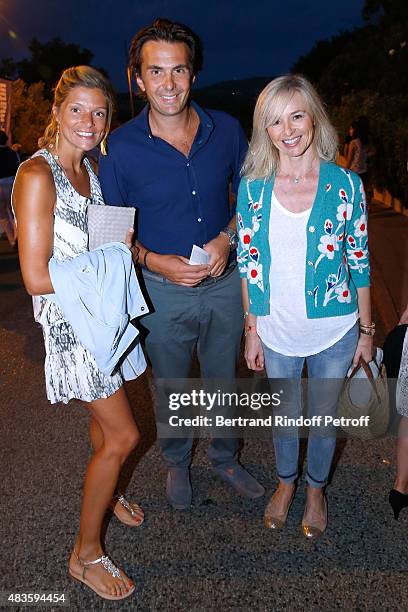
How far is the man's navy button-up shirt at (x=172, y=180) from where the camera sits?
2750 millimetres

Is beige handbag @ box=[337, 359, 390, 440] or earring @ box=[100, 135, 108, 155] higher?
earring @ box=[100, 135, 108, 155]

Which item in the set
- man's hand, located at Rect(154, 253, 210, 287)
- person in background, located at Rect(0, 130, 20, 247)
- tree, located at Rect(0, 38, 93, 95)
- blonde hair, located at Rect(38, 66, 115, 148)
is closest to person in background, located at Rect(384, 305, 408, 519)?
man's hand, located at Rect(154, 253, 210, 287)

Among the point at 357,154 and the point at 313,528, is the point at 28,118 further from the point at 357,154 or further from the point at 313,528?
the point at 313,528

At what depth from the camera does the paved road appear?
2555 mm

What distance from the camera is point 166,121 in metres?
2.79

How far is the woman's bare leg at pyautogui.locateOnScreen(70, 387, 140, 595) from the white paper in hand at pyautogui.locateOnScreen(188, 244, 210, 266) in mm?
661

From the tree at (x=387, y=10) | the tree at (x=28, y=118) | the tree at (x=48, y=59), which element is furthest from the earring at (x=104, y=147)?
the tree at (x=48, y=59)

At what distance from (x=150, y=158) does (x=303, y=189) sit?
0.73m

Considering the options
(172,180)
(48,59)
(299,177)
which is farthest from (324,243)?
(48,59)

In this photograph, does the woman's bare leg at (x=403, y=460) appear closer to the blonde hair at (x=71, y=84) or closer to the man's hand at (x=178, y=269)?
the man's hand at (x=178, y=269)

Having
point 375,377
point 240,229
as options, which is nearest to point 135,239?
point 240,229

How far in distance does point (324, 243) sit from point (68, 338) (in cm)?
112

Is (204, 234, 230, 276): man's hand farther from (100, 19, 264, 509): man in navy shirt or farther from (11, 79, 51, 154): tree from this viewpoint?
(11, 79, 51, 154): tree

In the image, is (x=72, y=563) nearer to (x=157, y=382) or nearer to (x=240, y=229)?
(x=157, y=382)
